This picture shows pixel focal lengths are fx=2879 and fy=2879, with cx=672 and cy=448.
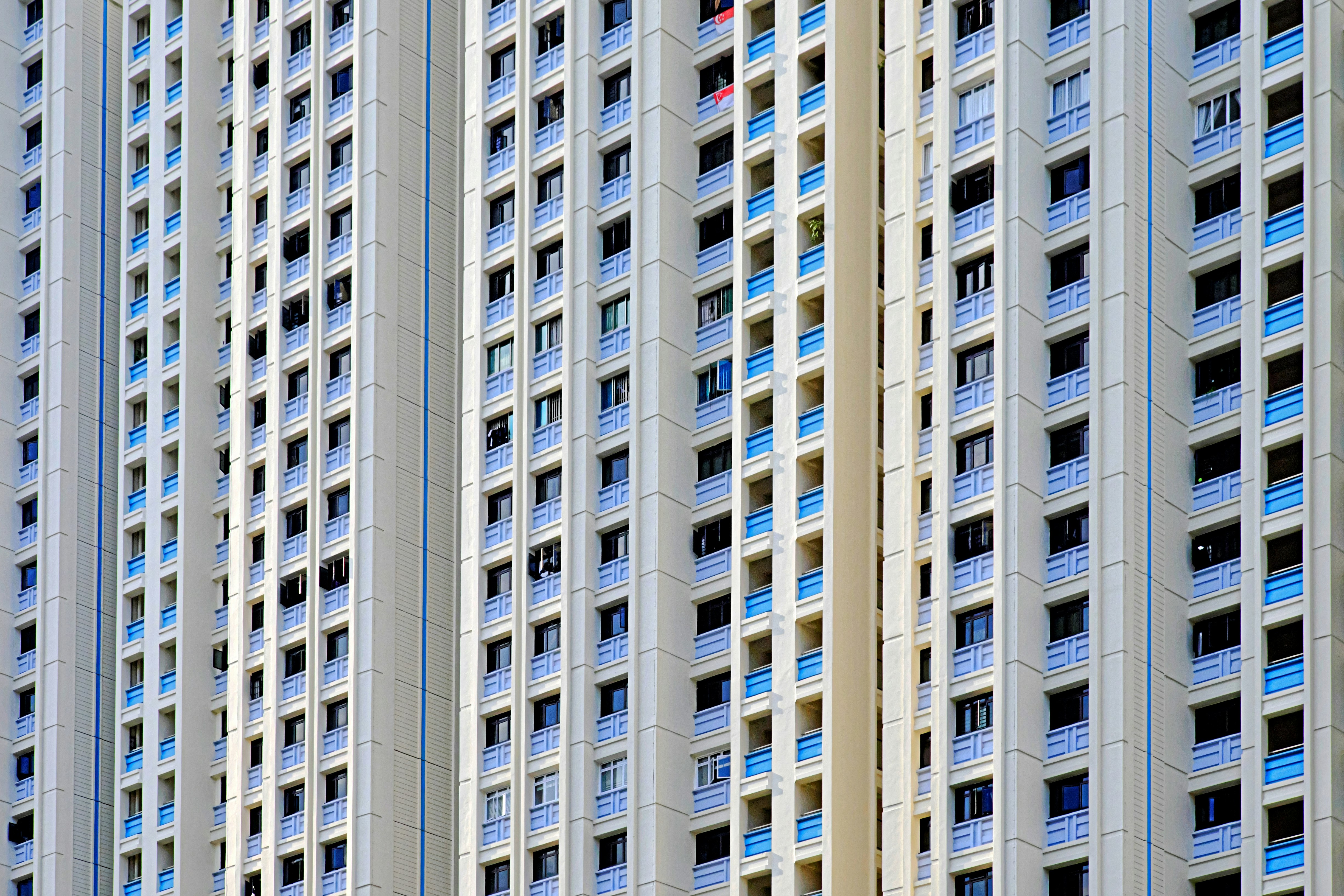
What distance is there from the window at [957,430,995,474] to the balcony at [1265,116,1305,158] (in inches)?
376

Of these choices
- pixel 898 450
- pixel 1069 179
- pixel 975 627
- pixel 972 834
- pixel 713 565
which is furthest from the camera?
pixel 713 565

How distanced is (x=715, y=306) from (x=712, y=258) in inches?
52.8

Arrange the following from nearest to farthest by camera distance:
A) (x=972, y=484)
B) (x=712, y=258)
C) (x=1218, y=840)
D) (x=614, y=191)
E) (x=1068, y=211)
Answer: (x=1218, y=840) → (x=972, y=484) → (x=1068, y=211) → (x=712, y=258) → (x=614, y=191)

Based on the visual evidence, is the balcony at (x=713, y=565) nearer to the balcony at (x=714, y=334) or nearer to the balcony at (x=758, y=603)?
the balcony at (x=758, y=603)

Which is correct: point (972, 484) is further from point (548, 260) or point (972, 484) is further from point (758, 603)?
point (548, 260)

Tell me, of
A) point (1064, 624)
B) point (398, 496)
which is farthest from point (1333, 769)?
point (398, 496)

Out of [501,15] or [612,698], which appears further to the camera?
[501,15]

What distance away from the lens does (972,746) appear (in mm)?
68625

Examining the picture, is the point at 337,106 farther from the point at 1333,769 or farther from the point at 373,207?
the point at 1333,769

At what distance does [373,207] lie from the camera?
8419cm

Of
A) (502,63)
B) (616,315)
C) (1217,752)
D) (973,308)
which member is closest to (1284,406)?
(1217,752)

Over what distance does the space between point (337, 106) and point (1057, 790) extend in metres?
32.2

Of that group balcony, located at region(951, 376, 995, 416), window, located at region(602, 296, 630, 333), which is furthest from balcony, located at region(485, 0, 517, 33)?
balcony, located at region(951, 376, 995, 416)

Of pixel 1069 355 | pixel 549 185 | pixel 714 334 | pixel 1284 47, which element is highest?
pixel 549 185
